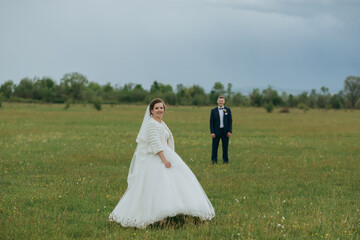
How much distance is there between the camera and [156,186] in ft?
24.8

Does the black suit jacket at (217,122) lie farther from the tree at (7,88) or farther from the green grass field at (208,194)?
the tree at (7,88)

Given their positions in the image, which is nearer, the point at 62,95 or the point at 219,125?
the point at 219,125

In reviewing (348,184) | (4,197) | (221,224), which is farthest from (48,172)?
(348,184)

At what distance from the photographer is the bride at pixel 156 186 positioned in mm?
7441

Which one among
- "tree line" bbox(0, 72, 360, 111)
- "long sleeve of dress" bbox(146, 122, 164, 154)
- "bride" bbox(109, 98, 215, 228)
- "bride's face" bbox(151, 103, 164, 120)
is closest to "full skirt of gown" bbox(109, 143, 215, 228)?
"bride" bbox(109, 98, 215, 228)

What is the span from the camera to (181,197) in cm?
750

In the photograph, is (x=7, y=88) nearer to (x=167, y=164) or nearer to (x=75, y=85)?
(x=75, y=85)

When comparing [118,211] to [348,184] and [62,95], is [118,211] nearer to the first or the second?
[348,184]

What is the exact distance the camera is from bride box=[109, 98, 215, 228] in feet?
24.4

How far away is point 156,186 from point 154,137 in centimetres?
93

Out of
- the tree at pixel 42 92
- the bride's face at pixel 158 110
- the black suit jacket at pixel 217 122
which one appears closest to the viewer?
the bride's face at pixel 158 110

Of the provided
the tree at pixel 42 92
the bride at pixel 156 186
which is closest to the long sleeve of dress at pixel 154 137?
the bride at pixel 156 186

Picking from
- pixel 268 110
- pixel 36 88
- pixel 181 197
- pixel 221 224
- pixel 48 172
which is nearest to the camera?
pixel 181 197

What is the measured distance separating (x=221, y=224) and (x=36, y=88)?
15869 cm
